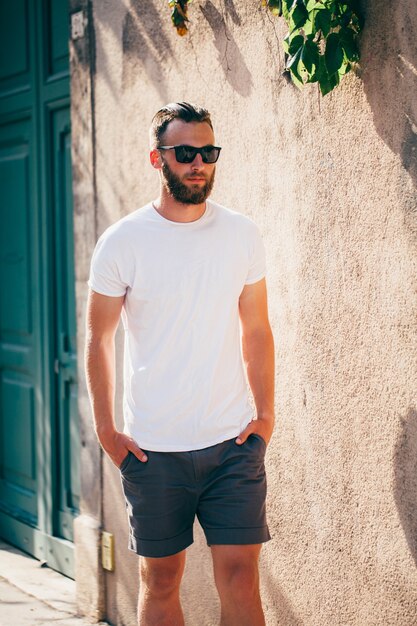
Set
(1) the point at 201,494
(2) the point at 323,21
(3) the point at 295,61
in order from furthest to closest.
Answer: (1) the point at 201,494
(3) the point at 295,61
(2) the point at 323,21

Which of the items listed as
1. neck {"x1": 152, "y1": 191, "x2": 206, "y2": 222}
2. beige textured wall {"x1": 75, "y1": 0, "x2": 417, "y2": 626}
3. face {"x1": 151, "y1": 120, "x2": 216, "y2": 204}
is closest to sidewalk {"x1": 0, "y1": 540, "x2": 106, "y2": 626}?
beige textured wall {"x1": 75, "y1": 0, "x2": 417, "y2": 626}

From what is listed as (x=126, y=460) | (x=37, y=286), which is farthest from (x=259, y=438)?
(x=37, y=286)

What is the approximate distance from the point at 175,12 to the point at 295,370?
153 centimetres

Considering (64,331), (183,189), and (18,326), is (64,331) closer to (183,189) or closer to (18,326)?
(18,326)

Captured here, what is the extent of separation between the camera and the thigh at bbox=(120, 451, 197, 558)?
11.1 ft

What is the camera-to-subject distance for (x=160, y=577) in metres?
3.48

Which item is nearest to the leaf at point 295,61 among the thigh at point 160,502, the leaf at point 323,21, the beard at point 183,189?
the leaf at point 323,21

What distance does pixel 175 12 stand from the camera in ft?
13.7

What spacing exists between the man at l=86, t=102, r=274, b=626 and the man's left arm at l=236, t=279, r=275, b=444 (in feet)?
0.22

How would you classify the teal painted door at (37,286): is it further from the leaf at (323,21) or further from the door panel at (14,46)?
the leaf at (323,21)

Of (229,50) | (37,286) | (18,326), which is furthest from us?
(18,326)

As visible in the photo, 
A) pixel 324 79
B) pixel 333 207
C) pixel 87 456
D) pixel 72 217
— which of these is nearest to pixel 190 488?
pixel 333 207

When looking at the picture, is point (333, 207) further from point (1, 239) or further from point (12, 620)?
point (1, 239)

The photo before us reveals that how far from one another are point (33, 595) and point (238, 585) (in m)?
2.42
